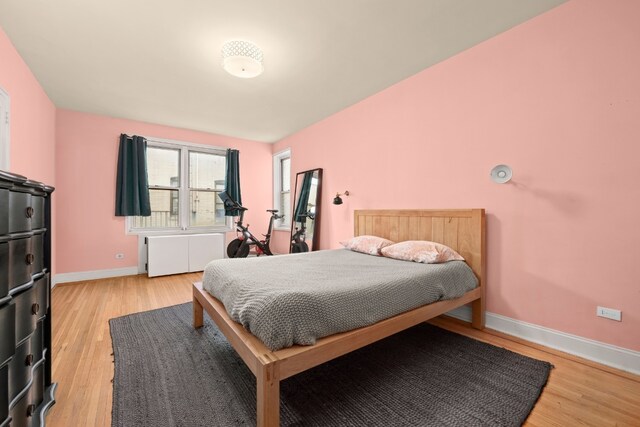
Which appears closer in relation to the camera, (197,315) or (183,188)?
(197,315)

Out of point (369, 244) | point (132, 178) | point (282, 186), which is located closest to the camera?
point (369, 244)

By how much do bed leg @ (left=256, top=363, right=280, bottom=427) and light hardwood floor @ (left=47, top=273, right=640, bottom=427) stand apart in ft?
2.67

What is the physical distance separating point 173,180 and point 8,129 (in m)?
2.46

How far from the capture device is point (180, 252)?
177 inches

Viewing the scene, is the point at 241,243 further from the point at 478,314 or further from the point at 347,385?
the point at 478,314

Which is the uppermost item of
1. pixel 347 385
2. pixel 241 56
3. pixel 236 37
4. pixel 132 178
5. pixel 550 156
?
pixel 236 37

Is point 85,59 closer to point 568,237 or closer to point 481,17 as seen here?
point 481,17

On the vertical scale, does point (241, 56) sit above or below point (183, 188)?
above

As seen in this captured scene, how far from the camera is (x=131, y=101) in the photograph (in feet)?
11.9

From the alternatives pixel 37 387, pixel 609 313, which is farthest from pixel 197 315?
pixel 609 313

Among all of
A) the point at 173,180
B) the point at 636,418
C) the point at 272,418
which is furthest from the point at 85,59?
the point at 636,418

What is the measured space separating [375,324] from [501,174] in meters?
1.60

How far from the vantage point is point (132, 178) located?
4.32 metres

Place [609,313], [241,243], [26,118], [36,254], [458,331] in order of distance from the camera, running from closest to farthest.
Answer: [36,254], [609,313], [458,331], [26,118], [241,243]
